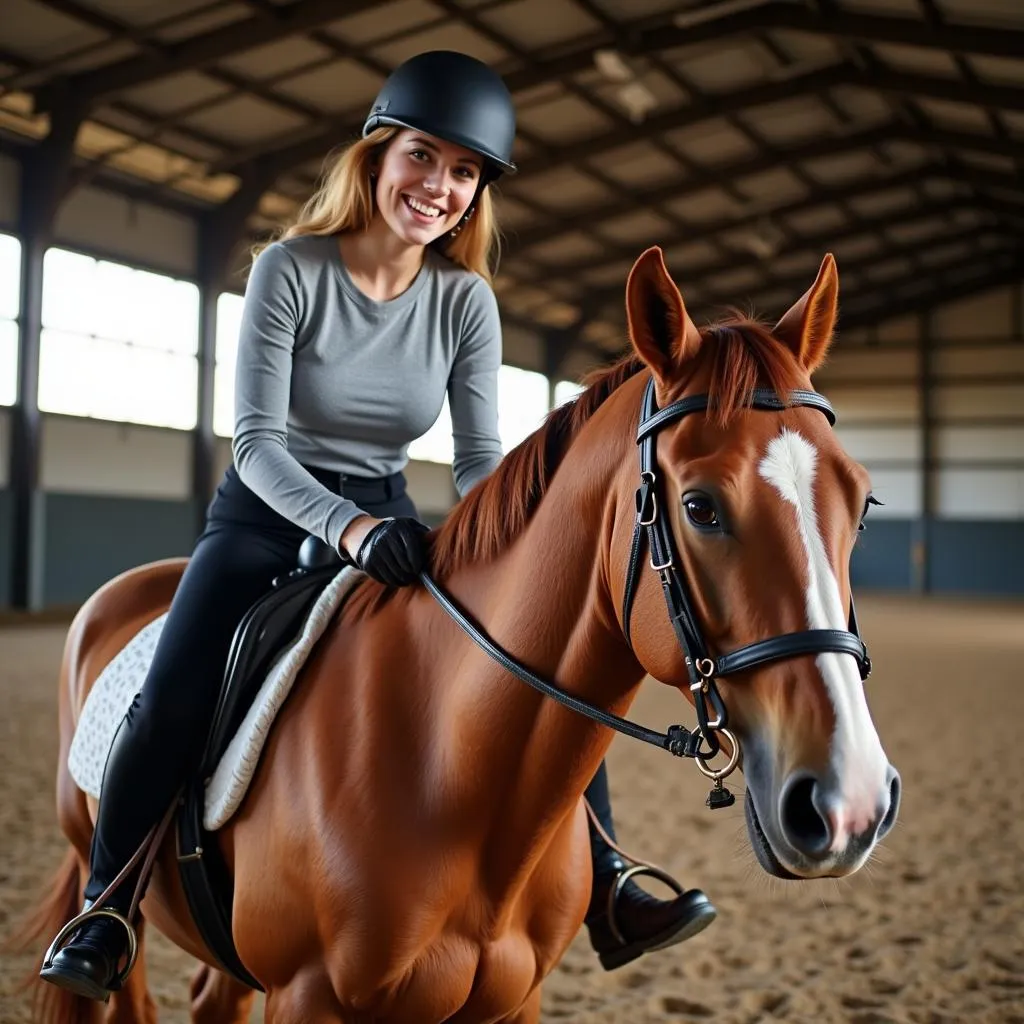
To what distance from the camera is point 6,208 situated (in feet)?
41.8

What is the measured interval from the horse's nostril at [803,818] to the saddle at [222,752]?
0.92 metres

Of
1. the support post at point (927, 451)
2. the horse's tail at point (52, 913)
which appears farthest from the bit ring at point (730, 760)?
the support post at point (927, 451)

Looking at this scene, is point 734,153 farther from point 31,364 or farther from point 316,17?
point 31,364

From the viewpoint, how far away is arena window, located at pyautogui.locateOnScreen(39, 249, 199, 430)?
1331 centimetres

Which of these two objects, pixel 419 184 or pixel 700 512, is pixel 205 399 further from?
pixel 700 512

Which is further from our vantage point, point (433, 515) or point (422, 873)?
point (433, 515)

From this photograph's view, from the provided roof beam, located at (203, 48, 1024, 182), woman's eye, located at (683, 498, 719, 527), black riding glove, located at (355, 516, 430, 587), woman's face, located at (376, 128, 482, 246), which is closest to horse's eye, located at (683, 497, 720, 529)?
woman's eye, located at (683, 498, 719, 527)

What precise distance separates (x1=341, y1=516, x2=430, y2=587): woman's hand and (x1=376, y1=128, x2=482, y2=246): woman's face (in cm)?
54

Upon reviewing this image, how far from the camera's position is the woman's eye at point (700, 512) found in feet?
4.18

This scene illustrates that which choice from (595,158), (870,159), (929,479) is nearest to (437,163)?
(595,158)

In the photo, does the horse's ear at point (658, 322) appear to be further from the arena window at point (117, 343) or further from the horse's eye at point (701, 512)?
the arena window at point (117, 343)

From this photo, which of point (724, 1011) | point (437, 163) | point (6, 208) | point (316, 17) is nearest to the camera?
point (437, 163)

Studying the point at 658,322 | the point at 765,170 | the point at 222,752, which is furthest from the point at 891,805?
the point at 765,170

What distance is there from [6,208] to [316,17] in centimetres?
470
